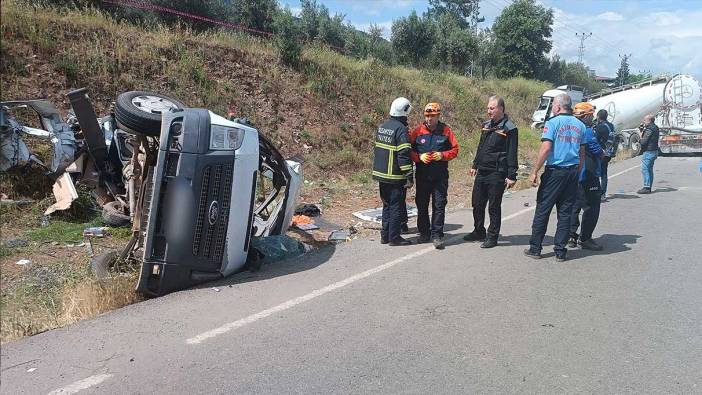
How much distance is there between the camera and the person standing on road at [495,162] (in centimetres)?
651

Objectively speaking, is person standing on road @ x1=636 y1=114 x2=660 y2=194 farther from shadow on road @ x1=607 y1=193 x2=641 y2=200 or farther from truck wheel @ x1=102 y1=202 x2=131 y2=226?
truck wheel @ x1=102 y1=202 x2=131 y2=226

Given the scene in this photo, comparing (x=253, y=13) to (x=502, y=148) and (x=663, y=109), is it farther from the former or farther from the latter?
(x=502, y=148)

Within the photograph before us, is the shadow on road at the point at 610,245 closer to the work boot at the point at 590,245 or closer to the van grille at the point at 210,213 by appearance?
the work boot at the point at 590,245

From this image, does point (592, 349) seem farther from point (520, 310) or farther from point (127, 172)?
point (127, 172)

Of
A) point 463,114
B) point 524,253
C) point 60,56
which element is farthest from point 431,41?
point 524,253

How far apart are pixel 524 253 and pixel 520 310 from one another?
2003mm

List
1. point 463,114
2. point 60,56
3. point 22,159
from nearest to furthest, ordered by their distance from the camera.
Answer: point 22,159
point 60,56
point 463,114

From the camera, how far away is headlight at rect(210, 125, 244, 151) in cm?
484

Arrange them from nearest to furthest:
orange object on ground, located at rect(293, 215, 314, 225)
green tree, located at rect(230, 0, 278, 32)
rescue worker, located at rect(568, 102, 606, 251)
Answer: rescue worker, located at rect(568, 102, 606, 251)
orange object on ground, located at rect(293, 215, 314, 225)
green tree, located at rect(230, 0, 278, 32)

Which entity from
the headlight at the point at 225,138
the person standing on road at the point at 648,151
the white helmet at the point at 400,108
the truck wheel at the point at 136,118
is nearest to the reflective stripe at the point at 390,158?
the white helmet at the point at 400,108

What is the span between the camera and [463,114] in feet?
76.2

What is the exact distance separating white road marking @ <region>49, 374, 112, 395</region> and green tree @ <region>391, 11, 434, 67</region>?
102 ft

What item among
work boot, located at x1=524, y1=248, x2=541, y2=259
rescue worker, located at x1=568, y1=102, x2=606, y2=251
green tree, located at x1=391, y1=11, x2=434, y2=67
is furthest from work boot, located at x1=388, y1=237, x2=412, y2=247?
green tree, located at x1=391, y1=11, x2=434, y2=67

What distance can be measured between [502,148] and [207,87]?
9056 millimetres
